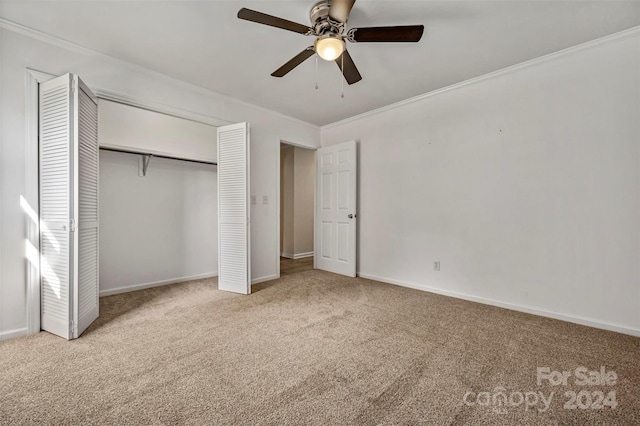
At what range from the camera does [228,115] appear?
148 inches

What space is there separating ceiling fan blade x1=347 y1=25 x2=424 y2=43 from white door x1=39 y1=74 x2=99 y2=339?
7.33ft

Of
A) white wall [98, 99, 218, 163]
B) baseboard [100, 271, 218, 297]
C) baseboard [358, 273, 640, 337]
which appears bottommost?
baseboard [358, 273, 640, 337]

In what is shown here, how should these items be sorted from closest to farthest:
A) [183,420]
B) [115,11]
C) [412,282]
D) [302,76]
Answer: [183,420] < [115,11] < [302,76] < [412,282]

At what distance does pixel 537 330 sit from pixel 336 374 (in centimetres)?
188

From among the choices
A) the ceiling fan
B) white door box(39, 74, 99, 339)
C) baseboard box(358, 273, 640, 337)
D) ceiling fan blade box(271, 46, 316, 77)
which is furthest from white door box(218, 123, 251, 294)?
baseboard box(358, 273, 640, 337)

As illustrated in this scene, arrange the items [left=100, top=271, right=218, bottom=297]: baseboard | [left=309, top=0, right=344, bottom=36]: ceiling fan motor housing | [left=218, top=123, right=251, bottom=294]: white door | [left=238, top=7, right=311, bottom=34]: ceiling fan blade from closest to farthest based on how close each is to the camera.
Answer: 1. [left=238, top=7, right=311, bottom=34]: ceiling fan blade
2. [left=309, top=0, right=344, bottom=36]: ceiling fan motor housing
3. [left=100, top=271, right=218, bottom=297]: baseboard
4. [left=218, top=123, right=251, bottom=294]: white door

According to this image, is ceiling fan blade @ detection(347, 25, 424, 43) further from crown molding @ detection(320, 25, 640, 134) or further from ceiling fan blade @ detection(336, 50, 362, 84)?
crown molding @ detection(320, 25, 640, 134)

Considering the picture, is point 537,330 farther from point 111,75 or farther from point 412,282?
point 111,75

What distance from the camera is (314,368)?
1.83 meters

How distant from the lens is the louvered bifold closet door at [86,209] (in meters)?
2.30

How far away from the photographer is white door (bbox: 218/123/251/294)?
11.4ft

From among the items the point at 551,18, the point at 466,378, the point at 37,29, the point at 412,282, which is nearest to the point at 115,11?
the point at 37,29

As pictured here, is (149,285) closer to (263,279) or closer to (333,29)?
(263,279)

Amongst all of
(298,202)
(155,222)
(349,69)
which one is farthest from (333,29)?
(298,202)
